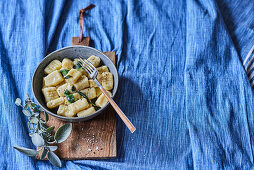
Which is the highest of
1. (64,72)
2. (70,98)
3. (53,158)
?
(64,72)

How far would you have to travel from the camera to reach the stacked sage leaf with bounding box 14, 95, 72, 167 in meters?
1.28

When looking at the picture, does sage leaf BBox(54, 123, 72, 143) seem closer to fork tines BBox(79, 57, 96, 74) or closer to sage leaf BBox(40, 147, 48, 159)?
sage leaf BBox(40, 147, 48, 159)

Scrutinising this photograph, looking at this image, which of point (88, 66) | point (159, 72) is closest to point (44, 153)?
point (88, 66)

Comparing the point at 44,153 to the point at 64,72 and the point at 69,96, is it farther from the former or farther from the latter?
the point at 64,72

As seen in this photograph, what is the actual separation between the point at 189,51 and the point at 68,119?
0.81 m

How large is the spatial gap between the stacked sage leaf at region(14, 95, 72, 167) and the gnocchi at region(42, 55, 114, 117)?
79 mm

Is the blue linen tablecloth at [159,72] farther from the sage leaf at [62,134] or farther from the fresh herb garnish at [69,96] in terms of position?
the fresh herb garnish at [69,96]

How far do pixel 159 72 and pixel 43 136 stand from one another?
0.74 meters

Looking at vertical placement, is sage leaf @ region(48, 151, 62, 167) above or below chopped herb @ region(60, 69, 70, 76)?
below

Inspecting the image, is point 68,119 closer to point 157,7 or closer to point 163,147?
point 163,147

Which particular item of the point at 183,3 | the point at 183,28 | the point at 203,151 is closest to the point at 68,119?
the point at 203,151

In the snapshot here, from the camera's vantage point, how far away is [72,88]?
138 centimetres

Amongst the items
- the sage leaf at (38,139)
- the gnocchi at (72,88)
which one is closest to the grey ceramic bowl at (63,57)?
the gnocchi at (72,88)

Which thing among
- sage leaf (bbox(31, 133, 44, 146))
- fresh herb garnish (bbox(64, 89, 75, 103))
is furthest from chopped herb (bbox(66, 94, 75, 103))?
sage leaf (bbox(31, 133, 44, 146))
